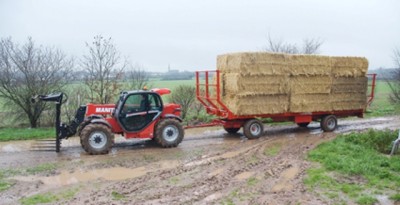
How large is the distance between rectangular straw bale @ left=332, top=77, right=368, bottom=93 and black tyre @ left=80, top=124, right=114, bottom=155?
8.25 metres

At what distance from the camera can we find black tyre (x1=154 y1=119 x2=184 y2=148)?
11.8m

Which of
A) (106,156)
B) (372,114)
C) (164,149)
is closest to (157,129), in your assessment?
(164,149)

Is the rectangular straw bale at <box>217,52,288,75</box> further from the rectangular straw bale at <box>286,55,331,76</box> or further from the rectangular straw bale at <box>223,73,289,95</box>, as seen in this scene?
the rectangular straw bale at <box>286,55,331,76</box>

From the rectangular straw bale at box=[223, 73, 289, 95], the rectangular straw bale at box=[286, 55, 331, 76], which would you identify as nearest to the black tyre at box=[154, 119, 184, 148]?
the rectangular straw bale at box=[223, 73, 289, 95]

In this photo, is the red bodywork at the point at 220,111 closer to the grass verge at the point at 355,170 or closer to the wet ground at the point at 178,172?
the wet ground at the point at 178,172

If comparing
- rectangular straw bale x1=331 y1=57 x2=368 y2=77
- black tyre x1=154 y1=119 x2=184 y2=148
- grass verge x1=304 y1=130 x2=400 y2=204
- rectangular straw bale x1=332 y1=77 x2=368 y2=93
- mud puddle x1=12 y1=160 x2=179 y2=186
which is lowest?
mud puddle x1=12 y1=160 x2=179 y2=186

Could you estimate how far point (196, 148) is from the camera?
38.6ft

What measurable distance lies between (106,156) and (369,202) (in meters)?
6.74

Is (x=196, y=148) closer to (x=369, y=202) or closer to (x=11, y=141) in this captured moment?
(x=369, y=202)

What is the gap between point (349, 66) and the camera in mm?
14648

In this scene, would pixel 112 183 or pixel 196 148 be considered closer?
pixel 112 183

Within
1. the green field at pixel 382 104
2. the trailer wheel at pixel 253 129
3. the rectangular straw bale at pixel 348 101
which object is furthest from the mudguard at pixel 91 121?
the green field at pixel 382 104

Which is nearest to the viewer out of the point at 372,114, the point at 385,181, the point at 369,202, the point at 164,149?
the point at 369,202

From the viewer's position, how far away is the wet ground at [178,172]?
7.31 m
